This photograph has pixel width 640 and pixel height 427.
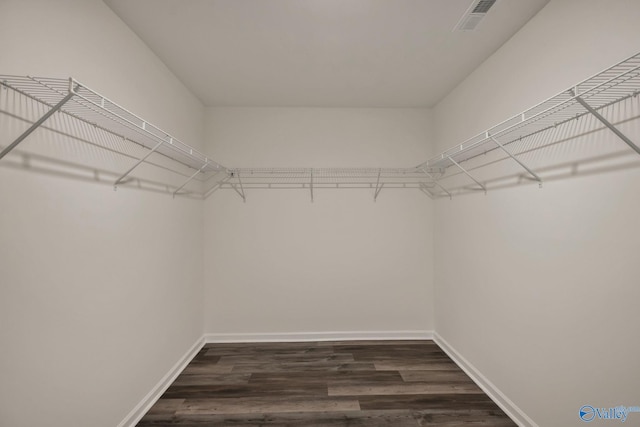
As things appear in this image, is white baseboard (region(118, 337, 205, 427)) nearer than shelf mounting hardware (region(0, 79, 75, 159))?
No

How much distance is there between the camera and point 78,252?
1536 mm

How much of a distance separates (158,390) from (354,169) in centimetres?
270

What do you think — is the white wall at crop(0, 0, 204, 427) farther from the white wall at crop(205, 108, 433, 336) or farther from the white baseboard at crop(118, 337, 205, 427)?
the white wall at crop(205, 108, 433, 336)

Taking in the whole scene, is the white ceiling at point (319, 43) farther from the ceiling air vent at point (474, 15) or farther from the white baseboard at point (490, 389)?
the white baseboard at point (490, 389)

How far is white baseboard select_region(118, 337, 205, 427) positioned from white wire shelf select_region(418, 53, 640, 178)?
2.87 metres

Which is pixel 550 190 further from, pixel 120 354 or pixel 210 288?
pixel 210 288

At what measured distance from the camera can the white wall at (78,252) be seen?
1.21 metres

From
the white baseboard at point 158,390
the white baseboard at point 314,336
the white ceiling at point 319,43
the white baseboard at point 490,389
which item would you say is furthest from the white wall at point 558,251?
the white baseboard at point 158,390

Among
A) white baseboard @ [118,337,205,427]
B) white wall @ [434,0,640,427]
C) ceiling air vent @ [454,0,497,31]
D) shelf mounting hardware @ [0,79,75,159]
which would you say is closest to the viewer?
shelf mounting hardware @ [0,79,75,159]

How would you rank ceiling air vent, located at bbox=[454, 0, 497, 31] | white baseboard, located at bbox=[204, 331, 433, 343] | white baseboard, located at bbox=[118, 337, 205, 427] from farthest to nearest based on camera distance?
1. white baseboard, located at bbox=[204, 331, 433, 343]
2. white baseboard, located at bbox=[118, 337, 205, 427]
3. ceiling air vent, located at bbox=[454, 0, 497, 31]

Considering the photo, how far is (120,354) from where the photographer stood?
1857mm

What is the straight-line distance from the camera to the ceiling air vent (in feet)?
5.61

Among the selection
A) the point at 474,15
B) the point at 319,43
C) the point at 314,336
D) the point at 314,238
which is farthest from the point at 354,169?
the point at 314,336

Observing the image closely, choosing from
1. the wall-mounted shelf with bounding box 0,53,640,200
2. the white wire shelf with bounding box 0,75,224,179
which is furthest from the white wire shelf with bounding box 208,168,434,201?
the white wire shelf with bounding box 0,75,224,179
